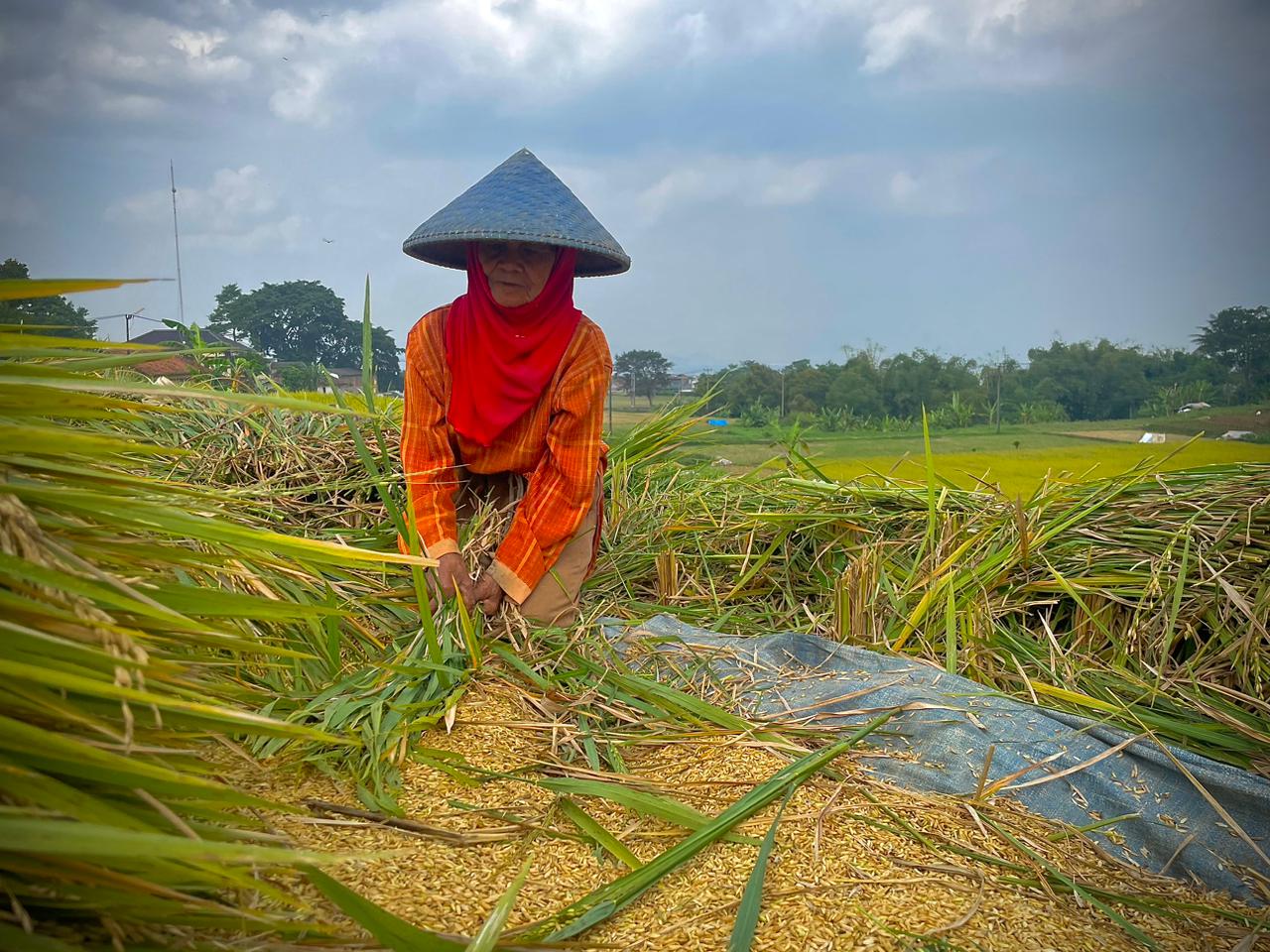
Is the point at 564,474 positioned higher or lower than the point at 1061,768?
higher

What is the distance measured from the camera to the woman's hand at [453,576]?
2.62 metres

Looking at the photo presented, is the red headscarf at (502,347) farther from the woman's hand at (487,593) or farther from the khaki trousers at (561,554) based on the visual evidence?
the woman's hand at (487,593)

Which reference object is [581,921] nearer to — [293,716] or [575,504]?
[293,716]

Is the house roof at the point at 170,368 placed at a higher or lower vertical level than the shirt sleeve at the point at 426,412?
higher

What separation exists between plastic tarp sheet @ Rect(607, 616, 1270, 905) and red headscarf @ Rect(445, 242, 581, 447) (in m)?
1.10

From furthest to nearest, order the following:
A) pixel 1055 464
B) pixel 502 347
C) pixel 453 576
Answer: pixel 1055 464
pixel 502 347
pixel 453 576

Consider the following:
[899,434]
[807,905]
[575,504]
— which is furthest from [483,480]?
[899,434]

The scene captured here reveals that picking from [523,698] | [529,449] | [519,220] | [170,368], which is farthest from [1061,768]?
[170,368]

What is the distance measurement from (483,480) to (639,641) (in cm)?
92

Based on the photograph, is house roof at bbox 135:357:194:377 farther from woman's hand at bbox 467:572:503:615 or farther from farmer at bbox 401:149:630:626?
Result: woman's hand at bbox 467:572:503:615

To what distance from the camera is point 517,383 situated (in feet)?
9.25

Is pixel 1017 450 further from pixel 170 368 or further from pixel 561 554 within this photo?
pixel 170 368

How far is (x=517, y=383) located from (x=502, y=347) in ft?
0.38

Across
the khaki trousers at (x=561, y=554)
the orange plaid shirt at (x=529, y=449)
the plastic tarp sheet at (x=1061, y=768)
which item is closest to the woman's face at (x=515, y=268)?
the orange plaid shirt at (x=529, y=449)
